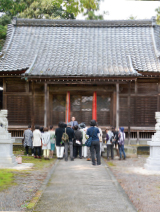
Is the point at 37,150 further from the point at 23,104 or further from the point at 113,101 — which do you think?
the point at 113,101

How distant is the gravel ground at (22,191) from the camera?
599cm

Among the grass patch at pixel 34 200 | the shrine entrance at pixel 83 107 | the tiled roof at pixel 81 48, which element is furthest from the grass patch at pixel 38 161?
the tiled roof at pixel 81 48

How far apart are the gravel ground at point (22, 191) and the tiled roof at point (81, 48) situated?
6314 millimetres

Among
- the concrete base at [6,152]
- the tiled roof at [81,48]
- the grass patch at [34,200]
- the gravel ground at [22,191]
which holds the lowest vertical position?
the gravel ground at [22,191]

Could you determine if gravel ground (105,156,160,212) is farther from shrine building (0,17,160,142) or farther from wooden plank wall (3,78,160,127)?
wooden plank wall (3,78,160,127)

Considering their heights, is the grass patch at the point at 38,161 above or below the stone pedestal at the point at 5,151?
below

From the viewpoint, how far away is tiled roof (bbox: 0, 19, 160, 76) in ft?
50.3

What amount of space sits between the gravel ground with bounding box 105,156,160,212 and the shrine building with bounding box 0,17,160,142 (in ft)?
12.9

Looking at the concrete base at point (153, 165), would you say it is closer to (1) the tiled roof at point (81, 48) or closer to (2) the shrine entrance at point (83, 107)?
(1) the tiled roof at point (81, 48)

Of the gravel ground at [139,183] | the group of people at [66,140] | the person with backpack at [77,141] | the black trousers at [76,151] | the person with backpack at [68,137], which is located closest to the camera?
the gravel ground at [139,183]

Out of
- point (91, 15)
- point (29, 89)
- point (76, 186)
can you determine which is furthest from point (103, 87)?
point (91, 15)

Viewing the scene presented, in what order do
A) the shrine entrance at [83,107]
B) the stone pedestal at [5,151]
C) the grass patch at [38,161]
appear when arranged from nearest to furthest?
the stone pedestal at [5,151], the grass patch at [38,161], the shrine entrance at [83,107]

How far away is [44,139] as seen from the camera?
12.5 meters

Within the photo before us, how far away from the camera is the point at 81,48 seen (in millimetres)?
17938
